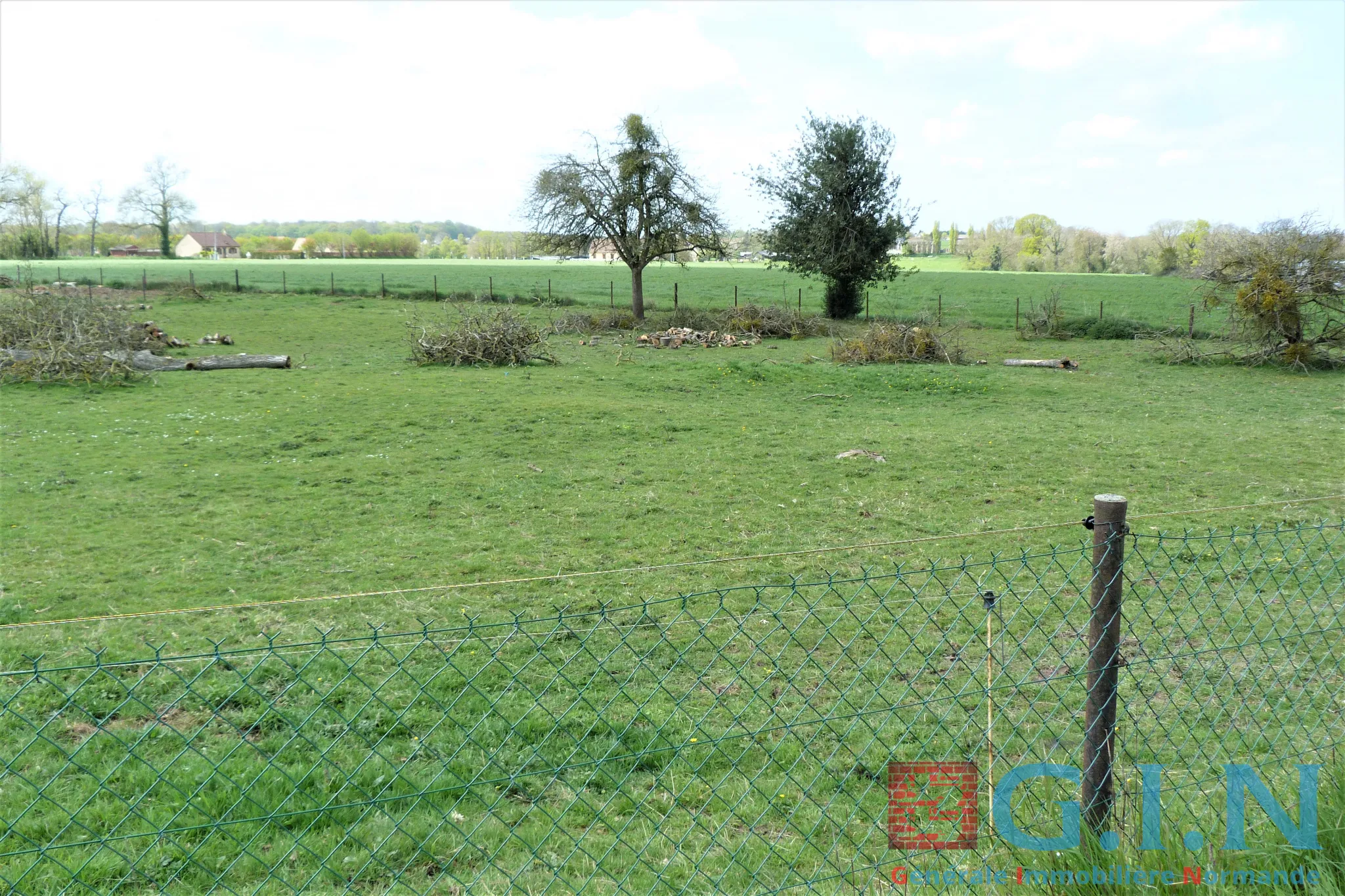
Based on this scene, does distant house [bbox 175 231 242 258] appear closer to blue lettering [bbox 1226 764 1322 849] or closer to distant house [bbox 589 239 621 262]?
distant house [bbox 589 239 621 262]

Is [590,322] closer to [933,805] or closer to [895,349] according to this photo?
[895,349]

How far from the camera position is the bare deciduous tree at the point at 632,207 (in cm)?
3447

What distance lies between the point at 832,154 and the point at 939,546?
29.7 metres

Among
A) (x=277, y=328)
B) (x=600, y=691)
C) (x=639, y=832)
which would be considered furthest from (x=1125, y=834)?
(x=277, y=328)

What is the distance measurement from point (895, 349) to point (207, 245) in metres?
130

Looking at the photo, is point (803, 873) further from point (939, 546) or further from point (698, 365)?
point (698, 365)

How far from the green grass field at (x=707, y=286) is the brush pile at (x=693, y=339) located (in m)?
11.0

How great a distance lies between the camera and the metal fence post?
130 inches

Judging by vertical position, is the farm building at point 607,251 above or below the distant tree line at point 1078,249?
below

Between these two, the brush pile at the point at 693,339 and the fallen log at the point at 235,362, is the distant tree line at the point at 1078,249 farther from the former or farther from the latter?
the fallen log at the point at 235,362

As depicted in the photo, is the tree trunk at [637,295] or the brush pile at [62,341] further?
the tree trunk at [637,295]

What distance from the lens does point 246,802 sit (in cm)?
444

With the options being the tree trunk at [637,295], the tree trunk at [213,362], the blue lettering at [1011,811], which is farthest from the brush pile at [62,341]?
the blue lettering at [1011,811]

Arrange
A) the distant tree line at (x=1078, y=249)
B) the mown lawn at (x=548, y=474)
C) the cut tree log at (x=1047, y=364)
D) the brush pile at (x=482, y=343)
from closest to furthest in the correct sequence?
the mown lawn at (x=548, y=474)
the brush pile at (x=482, y=343)
the cut tree log at (x=1047, y=364)
the distant tree line at (x=1078, y=249)
